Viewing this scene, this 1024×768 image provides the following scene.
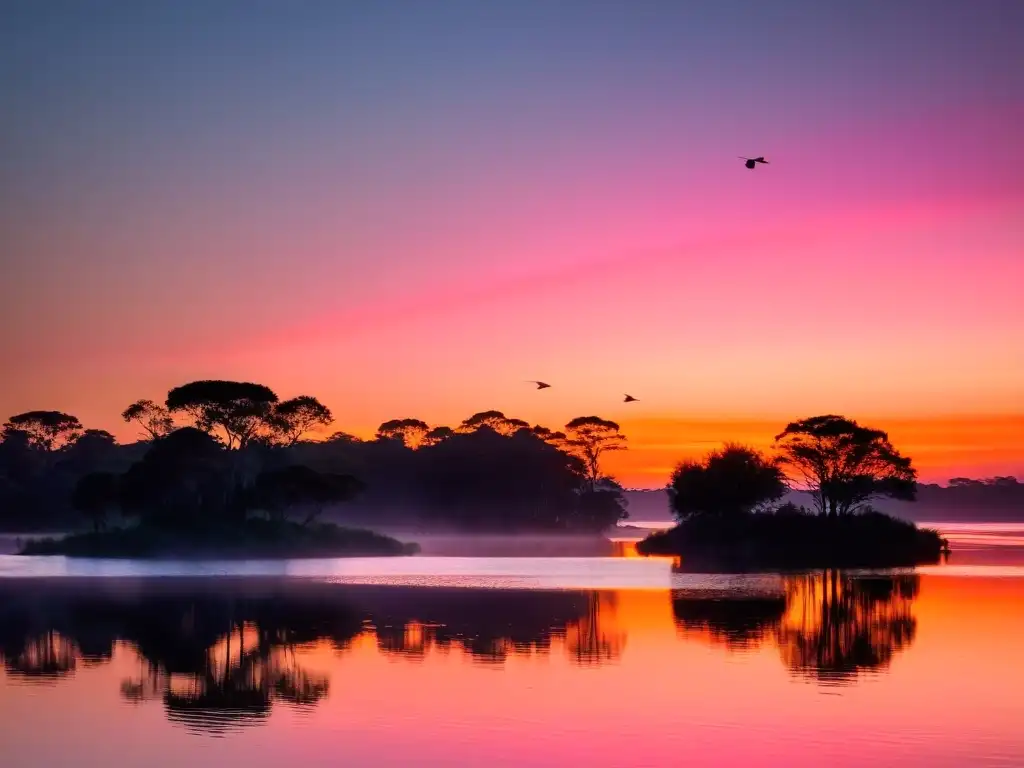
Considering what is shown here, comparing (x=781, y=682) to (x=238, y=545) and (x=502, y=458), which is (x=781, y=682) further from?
(x=502, y=458)

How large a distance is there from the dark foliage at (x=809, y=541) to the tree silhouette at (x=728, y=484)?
3.49ft

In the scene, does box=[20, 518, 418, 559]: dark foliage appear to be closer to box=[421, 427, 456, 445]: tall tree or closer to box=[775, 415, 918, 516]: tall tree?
box=[775, 415, 918, 516]: tall tree

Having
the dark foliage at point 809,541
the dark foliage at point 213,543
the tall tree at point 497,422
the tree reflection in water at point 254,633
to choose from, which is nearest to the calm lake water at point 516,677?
the tree reflection in water at point 254,633

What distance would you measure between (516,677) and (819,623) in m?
14.3

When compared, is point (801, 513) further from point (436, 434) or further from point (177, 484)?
point (436, 434)

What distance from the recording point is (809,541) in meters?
79.3

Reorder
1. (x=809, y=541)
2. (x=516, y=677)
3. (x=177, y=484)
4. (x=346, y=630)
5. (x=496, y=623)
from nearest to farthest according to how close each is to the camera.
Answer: (x=516, y=677), (x=346, y=630), (x=496, y=623), (x=809, y=541), (x=177, y=484)

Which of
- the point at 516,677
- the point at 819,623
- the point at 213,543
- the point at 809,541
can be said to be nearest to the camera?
the point at 516,677

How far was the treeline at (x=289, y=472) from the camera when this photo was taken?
9875cm

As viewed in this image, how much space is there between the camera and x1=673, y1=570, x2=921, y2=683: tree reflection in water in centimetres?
2972

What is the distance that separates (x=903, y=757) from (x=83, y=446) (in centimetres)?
16958

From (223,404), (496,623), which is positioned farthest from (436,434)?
(496,623)

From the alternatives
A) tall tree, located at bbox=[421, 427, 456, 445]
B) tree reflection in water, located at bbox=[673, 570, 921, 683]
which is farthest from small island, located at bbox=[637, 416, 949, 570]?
tall tree, located at bbox=[421, 427, 456, 445]

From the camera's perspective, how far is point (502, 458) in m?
141
